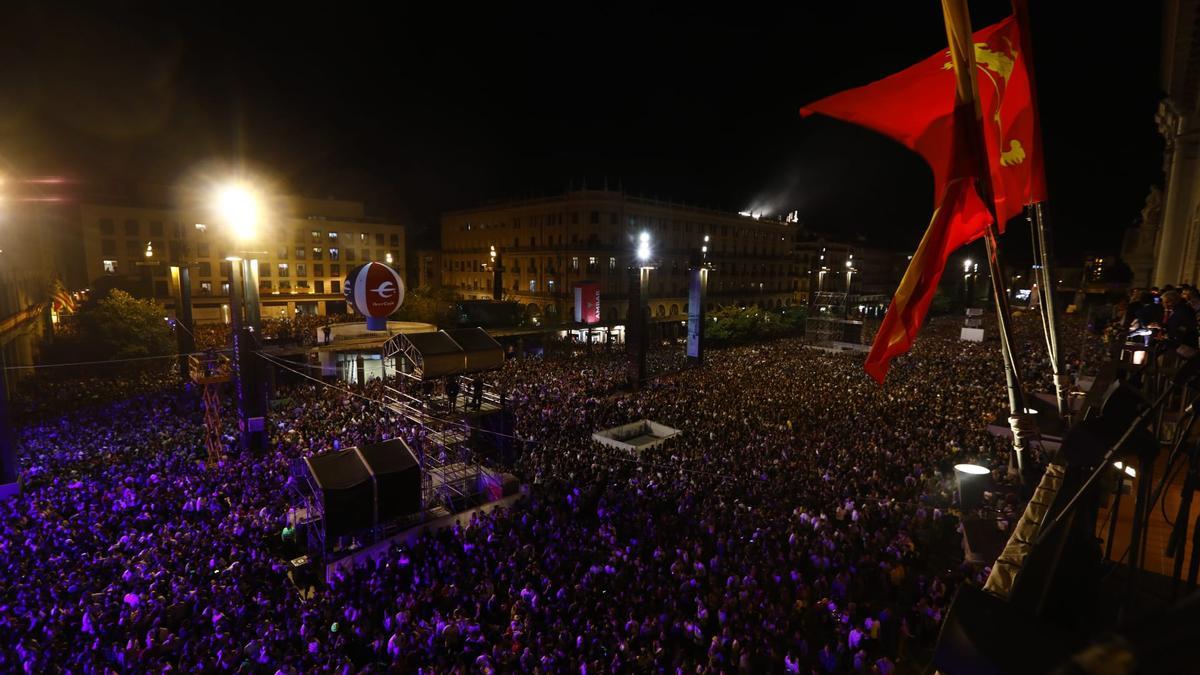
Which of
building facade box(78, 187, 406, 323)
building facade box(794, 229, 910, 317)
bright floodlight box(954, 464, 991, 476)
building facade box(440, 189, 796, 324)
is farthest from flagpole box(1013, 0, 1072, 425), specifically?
building facade box(794, 229, 910, 317)

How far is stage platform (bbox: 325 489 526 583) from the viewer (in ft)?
35.7

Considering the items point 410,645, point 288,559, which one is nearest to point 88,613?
point 288,559

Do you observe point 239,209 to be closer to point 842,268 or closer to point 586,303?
point 586,303

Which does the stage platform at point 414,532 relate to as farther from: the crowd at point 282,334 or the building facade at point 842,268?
the building facade at point 842,268

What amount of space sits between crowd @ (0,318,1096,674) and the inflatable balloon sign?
422 cm

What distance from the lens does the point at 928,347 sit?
105ft

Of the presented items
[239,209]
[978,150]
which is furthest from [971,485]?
[239,209]

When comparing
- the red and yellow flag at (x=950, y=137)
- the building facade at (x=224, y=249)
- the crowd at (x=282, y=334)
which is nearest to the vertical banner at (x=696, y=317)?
the crowd at (x=282, y=334)

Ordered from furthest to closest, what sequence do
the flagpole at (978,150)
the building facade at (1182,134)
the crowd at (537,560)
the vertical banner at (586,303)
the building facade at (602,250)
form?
the building facade at (602,250)
the vertical banner at (586,303)
the building facade at (1182,134)
the crowd at (537,560)
the flagpole at (978,150)

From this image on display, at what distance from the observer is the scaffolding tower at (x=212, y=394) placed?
588 inches

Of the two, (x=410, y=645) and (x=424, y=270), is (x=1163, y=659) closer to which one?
(x=410, y=645)

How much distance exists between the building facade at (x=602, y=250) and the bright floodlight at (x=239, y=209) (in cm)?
3171

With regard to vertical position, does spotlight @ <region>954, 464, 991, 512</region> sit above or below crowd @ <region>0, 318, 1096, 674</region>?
above

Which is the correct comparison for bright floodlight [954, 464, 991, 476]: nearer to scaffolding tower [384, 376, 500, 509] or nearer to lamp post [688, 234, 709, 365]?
scaffolding tower [384, 376, 500, 509]
